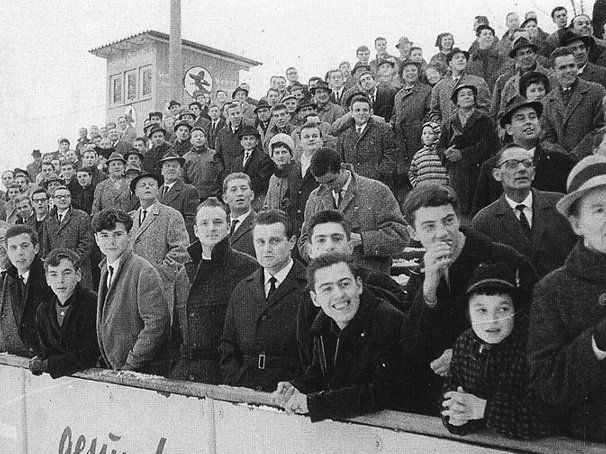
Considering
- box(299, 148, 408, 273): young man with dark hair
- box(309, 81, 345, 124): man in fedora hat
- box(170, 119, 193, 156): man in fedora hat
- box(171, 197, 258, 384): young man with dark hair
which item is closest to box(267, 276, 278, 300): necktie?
box(299, 148, 408, 273): young man with dark hair

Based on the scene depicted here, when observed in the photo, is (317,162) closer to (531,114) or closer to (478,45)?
(531,114)

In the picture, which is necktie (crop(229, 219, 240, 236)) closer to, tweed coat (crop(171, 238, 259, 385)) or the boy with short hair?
A: tweed coat (crop(171, 238, 259, 385))

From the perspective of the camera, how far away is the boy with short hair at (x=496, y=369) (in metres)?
1.84

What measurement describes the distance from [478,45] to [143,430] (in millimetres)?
3702

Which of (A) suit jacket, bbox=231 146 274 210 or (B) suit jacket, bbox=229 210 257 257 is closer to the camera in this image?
(B) suit jacket, bbox=229 210 257 257

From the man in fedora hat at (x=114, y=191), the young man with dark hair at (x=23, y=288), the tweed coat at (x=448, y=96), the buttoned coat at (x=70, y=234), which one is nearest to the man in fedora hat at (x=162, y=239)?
the young man with dark hair at (x=23, y=288)

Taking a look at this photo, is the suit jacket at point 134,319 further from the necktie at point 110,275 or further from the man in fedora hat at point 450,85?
the man in fedora hat at point 450,85

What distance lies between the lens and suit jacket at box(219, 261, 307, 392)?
285 centimetres

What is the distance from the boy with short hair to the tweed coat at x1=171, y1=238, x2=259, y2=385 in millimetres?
1574

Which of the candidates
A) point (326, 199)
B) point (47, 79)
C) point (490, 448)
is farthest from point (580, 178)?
point (47, 79)

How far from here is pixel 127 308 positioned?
361 cm

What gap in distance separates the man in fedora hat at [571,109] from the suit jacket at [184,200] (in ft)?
8.84

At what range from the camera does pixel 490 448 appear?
189 cm

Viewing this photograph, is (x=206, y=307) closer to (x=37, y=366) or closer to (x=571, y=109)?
(x=37, y=366)
